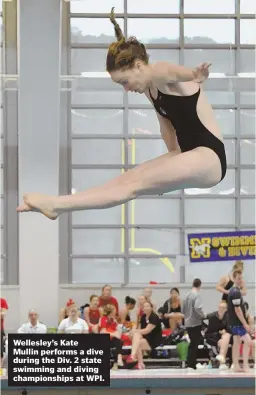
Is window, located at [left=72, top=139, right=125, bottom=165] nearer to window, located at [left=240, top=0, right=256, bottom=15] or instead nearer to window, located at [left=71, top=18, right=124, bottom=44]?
window, located at [left=71, top=18, right=124, bottom=44]

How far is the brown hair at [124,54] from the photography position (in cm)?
447

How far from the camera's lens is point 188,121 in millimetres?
4637

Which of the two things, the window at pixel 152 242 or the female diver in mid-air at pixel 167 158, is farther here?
the window at pixel 152 242

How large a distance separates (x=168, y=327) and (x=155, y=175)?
972cm

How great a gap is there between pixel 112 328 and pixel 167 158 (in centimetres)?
847

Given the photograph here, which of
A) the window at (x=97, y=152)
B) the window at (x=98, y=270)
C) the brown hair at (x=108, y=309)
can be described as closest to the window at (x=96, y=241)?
the window at (x=98, y=270)

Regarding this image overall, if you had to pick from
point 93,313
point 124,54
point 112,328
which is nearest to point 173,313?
point 93,313

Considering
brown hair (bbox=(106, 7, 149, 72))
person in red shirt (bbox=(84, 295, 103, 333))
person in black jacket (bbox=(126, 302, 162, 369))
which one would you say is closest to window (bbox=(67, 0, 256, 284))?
person in red shirt (bbox=(84, 295, 103, 333))

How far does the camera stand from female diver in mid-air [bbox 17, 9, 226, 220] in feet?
14.8

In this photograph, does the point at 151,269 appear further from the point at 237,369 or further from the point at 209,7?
the point at 237,369

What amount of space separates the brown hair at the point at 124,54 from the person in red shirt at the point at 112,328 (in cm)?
862

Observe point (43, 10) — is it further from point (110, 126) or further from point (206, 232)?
point (206, 232)

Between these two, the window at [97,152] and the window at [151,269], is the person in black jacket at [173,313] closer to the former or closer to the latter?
the window at [151,269]

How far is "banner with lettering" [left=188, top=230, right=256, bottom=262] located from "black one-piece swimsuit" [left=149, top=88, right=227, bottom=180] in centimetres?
1209
